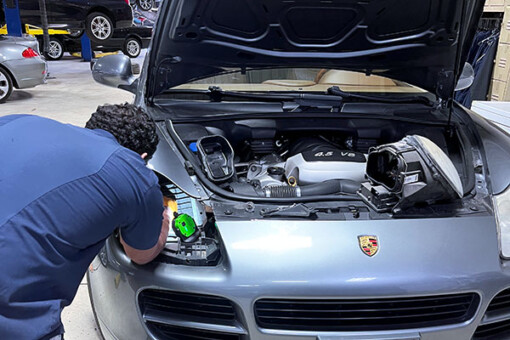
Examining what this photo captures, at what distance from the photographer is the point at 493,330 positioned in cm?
142

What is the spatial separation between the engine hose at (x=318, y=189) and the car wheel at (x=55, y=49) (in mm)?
12176

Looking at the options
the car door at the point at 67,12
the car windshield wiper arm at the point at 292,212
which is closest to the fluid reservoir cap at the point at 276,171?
the car windshield wiper arm at the point at 292,212

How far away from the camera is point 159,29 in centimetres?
204

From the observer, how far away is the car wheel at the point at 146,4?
12995 mm

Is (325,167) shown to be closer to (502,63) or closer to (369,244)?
(369,244)

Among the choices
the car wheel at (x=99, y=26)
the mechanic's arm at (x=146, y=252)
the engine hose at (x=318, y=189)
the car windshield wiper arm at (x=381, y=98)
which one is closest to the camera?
the mechanic's arm at (x=146, y=252)

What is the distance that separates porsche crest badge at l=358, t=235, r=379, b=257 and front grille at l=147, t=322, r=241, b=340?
0.47 meters

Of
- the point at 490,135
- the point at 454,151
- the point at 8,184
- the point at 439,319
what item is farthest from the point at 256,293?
the point at 490,135

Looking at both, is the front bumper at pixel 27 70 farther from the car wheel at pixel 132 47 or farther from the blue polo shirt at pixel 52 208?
the blue polo shirt at pixel 52 208

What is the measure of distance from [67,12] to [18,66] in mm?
3365

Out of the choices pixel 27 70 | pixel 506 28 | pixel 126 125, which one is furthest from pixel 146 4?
pixel 126 125

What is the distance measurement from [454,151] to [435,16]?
0.71 metres

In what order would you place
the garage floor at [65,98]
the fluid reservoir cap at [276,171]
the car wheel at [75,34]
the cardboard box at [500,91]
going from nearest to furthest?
1. the fluid reservoir cap at [276,171]
2. the cardboard box at [500,91]
3. the garage floor at [65,98]
4. the car wheel at [75,34]

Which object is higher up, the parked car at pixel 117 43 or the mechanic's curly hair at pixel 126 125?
the mechanic's curly hair at pixel 126 125
